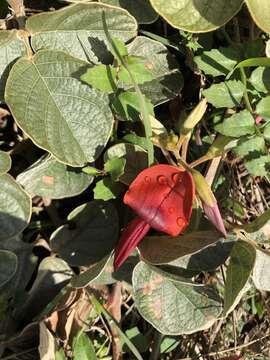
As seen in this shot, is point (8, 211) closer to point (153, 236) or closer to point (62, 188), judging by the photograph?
point (62, 188)

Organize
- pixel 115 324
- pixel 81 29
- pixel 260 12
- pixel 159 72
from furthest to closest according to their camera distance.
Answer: pixel 115 324
pixel 159 72
pixel 81 29
pixel 260 12

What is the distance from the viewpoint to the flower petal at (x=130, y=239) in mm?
1202

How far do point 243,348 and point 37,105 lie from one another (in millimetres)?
756

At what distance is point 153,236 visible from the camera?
1.30 m

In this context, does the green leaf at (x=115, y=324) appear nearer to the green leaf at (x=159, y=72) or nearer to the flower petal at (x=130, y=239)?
the flower petal at (x=130, y=239)

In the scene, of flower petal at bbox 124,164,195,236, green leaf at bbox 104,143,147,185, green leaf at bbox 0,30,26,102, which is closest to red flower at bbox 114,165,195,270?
flower petal at bbox 124,164,195,236

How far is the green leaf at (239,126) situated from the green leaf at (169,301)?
1.01 ft

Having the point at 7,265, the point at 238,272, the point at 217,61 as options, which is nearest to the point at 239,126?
the point at 217,61

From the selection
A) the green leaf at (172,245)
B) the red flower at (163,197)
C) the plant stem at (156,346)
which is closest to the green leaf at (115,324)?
the plant stem at (156,346)

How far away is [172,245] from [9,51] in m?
0.47

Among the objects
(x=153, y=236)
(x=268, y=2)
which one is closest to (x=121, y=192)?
(x=153, y=236)

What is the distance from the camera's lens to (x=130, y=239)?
3.97 feet

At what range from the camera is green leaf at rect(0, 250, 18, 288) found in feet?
4.17

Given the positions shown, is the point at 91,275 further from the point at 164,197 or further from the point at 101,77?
the point at 101,77
